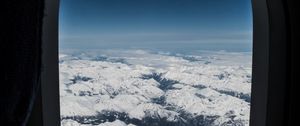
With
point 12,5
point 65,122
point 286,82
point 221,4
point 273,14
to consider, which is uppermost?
point 221,4

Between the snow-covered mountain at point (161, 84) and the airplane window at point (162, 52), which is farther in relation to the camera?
the airplane window at point (162, 52)

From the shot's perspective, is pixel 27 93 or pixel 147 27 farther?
pixel 147 27

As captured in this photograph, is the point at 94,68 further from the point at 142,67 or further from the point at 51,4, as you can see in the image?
the point at 51,4

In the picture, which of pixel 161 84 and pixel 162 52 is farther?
pixel 162 52

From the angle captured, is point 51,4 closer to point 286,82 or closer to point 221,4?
point 286,82

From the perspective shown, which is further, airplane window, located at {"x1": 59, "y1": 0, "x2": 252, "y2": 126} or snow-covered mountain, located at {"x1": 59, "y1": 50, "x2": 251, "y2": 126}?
airplane window, located at {"x1": 59, "y1": 0, "x2": 252, "y2": 126}

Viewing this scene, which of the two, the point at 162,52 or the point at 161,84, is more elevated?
the point at 162,52

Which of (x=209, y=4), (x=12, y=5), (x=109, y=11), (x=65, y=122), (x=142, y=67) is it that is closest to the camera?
(x=12, y=5)

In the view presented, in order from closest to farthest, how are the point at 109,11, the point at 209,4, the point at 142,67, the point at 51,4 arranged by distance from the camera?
the point at 51,4 < the point at 142,67 < the point at 109,11 < the point at 209,4

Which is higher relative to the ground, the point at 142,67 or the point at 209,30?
the point at 209,30

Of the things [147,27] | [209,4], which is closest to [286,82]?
[147,27]
